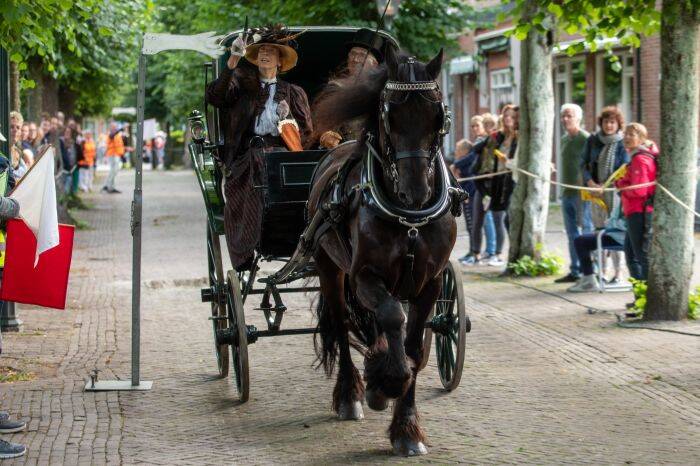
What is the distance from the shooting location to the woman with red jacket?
11.8m

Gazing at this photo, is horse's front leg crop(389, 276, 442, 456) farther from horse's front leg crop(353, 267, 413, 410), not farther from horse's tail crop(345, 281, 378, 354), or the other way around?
horse's tail crop(345, 281, 378, 354)

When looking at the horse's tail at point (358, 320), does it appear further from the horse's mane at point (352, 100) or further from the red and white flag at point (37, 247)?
the red and white flag at point (37, 247)

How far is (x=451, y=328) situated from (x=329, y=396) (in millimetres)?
932

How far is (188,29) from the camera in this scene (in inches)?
1369

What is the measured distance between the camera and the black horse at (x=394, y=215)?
6.11 m

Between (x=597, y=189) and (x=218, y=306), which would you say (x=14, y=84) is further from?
(x=218, y=306)

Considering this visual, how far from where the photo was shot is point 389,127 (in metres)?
6.15

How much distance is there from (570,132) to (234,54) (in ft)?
23.5

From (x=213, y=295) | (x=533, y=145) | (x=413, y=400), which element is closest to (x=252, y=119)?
(x=213, y=295)

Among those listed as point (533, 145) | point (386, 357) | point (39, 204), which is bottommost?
point (386, 357)

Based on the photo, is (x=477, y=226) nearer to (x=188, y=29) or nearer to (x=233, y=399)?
(x=233, y=399)

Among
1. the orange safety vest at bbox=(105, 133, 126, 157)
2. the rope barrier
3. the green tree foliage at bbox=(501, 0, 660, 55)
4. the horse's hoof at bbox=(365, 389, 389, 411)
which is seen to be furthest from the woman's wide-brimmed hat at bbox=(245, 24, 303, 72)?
the orange safety vest at bbox=(105, 133, 126, 157)

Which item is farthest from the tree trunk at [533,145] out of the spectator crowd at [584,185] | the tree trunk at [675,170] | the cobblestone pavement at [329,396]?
the tree trunk at [675,170]

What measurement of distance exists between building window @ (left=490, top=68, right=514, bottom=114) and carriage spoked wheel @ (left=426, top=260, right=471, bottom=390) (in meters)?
24.2
